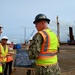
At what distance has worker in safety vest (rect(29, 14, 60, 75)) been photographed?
4.66 meters

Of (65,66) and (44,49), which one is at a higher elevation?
(44,49)

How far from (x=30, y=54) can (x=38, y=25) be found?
0.52 meters

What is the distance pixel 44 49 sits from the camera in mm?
4715

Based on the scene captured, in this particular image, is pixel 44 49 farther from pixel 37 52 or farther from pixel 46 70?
pixel 46 70

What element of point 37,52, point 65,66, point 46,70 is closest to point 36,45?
point 37,52

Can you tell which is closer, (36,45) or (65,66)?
(36,45)

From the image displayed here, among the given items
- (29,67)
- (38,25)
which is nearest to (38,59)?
(38,25)

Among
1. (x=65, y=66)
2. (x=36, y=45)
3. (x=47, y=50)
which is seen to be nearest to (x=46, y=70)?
(x=47, y=50)

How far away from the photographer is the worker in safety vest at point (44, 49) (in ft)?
15.3

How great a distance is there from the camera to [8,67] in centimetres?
1217

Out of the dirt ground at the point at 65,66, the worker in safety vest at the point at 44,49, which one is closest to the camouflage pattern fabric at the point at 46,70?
the worker in safety vest at the point at 44,49

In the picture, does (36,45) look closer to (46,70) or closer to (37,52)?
(37,52)

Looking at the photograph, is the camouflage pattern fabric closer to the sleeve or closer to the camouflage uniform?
the camouflage uniform

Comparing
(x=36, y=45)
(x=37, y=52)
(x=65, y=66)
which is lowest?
(x=65, y=66)
